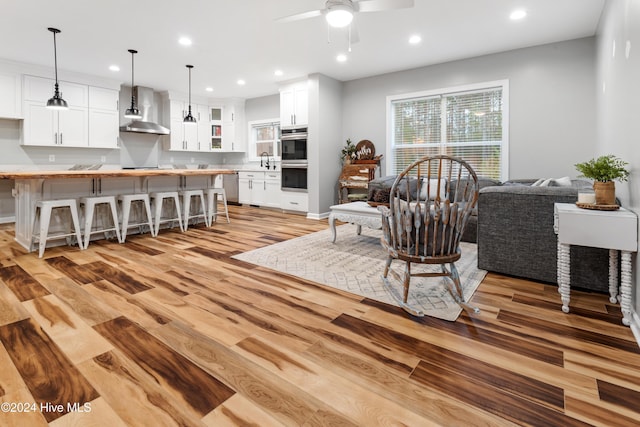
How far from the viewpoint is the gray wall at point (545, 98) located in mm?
4473

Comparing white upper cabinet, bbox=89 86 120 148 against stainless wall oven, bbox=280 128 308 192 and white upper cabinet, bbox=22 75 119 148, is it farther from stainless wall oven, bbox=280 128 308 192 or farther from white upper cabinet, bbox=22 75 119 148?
stainless wall oven, bbox=280 128 308 192

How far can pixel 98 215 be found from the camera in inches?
173

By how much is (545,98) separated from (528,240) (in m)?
3.07

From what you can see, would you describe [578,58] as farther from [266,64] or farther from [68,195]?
[68,195]

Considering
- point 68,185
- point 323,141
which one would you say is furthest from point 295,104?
point 68,185

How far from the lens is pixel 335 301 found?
2.42m

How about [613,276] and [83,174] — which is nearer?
[613,276]

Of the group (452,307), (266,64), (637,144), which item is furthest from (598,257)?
(266,64)

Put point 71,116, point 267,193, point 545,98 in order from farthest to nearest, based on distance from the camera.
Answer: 1. point 267,193
2. point 71,116
3. point 545,98

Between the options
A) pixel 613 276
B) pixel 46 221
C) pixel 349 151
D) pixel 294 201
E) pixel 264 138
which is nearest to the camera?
pixel 613 276

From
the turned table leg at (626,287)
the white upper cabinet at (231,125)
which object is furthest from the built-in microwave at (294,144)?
the turned table leg at (626,287)

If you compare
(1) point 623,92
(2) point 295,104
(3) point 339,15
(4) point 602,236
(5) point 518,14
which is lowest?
(4) point 602,236

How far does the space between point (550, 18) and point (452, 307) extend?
12.3ft

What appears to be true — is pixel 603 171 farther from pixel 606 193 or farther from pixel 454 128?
pixel 454 128
